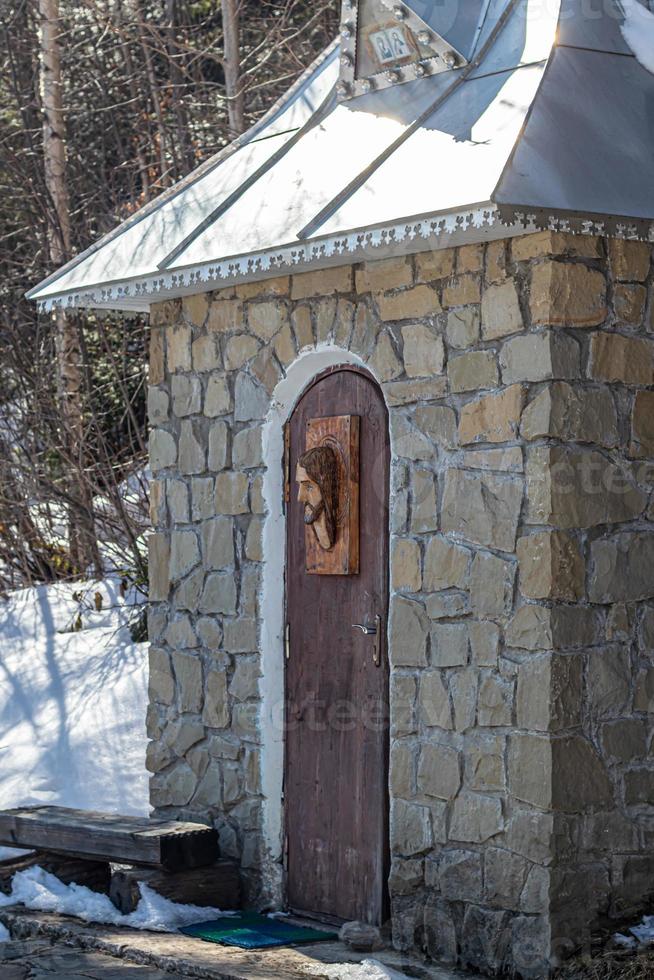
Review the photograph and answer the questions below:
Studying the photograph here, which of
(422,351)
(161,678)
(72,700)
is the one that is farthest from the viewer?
(72,700)

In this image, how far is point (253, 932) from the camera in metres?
6.12

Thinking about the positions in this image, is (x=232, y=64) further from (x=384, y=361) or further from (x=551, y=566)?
(x=551, y=566)

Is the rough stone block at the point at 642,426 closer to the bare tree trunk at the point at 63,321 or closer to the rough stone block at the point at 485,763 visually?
the rough stone block at the point at 485,763

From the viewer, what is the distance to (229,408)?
6746 mm

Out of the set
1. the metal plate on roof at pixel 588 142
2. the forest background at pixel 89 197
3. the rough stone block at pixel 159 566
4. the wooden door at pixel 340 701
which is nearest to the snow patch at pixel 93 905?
the wooden door at pixel 340 701

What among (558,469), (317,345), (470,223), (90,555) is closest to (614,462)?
(558,469)

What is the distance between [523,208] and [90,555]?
7.88 metres

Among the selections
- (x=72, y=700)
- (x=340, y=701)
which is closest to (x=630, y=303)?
(x=340, y=701)

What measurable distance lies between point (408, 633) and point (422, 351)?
1.16 m

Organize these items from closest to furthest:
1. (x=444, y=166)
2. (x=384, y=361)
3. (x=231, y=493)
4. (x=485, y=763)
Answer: (x=444, y=166) → (x=485, y=763) → (x=384, y=361) → (x=231, y=493)

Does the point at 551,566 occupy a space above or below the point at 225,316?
below

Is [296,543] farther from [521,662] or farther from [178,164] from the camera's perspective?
[178,164]

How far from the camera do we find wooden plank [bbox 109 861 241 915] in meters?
6.37

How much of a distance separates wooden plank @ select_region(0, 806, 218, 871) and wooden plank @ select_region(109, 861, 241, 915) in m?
0.05
